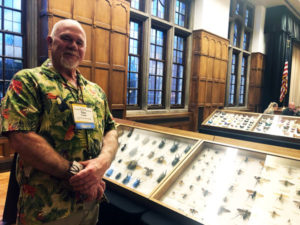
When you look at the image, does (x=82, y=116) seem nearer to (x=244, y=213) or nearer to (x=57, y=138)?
(x=57, y=138)

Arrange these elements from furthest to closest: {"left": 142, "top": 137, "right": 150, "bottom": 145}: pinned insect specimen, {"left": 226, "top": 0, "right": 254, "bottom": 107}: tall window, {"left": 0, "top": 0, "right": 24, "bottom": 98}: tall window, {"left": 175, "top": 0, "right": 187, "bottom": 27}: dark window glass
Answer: {"left": 226, "top": 0, "right": 254, "bottom": 107}: tall window < {"left": 175, "top": 0, "right": 187, "bottom": 27}: dark window glass < {"left": 0, "top": 0, "right": 24, "bottom": 98}: tall window < {"left": 142, "top": 137, "right": 150, "bottom": 145}: pinned insect specimen

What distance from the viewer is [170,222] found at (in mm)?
1464

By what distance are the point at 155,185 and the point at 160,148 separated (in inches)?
17.6

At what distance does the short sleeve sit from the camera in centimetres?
103

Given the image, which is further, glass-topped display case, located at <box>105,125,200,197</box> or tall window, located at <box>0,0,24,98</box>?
tall window, located at <box>0,0,24,98</box>

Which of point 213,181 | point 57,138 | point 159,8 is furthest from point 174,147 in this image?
point 159,8

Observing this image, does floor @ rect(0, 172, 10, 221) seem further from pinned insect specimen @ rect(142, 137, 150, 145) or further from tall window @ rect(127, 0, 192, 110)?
tall window @ rect(127, 0, 192, 110)

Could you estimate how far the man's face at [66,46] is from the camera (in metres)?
1.26

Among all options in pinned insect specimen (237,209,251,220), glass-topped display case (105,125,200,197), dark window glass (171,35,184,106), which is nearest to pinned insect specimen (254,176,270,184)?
pinned insect specimen (237,209,251,220)

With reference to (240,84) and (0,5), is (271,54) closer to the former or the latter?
(240,84)

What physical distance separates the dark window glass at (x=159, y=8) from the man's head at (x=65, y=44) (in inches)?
227

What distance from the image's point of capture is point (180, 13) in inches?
288

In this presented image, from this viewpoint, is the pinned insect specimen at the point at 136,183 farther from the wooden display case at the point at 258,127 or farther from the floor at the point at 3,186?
the wooden display case at the point at 258,127

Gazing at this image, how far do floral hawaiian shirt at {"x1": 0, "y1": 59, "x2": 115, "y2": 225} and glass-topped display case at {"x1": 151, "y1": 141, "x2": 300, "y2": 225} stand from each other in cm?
67
